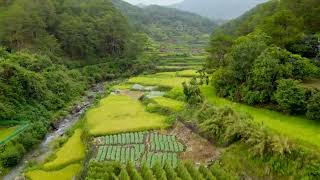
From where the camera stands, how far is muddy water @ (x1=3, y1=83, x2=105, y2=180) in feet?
A: 95.5

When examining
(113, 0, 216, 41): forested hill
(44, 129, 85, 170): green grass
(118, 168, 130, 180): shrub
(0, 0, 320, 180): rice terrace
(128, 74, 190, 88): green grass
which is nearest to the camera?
(118, 168, 130, 180): shrub

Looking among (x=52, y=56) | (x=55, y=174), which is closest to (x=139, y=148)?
(x=55, y=174)

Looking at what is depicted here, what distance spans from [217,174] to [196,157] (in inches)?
170

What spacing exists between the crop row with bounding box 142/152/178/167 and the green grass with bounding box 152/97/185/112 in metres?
9.64

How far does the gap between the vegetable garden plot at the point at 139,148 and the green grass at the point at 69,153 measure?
1.51 metres

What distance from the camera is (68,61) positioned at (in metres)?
65.2

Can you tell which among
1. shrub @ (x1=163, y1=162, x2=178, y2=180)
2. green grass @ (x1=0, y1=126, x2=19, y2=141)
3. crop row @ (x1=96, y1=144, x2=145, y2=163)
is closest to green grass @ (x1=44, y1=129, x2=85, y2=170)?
crop row @ (x1=96, y1=144, x2=145, y2=163)

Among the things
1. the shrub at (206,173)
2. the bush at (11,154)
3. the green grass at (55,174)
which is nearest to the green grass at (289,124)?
the shrub at (206,173)

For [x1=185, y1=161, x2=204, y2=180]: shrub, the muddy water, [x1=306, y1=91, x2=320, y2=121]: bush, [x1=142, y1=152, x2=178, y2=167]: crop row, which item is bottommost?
the muddy water

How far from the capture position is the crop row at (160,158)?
2512 centimetres

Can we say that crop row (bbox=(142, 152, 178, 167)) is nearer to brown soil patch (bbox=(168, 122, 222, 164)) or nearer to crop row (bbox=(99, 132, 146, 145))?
brown soil patch (bbox=(168, 122, 222, 164))

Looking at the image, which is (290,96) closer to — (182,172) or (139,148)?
(182,172)

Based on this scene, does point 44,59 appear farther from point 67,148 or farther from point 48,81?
point 67,148

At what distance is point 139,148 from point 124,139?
2200mm
